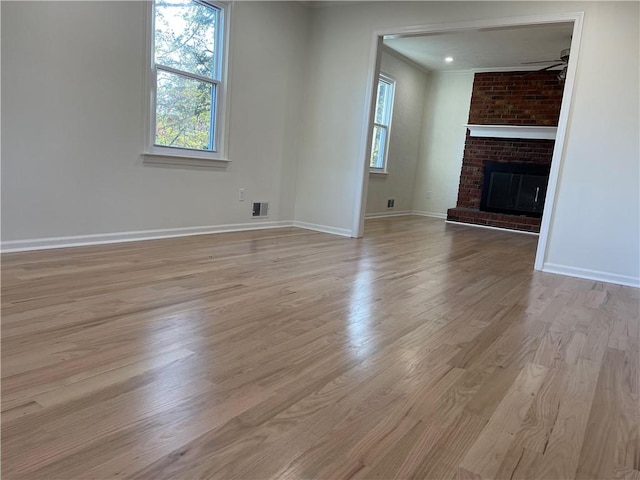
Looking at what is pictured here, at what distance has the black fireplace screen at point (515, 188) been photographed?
686 centimetres

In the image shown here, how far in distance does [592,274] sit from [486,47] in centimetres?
369

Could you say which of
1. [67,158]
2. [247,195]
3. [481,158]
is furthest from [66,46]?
[481,158]

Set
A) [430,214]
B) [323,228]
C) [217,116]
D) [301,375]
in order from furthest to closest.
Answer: [430,214] < [323,228] < [217,116] < [301,375]

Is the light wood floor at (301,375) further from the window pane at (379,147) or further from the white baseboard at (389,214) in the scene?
the window pane at (379,147)

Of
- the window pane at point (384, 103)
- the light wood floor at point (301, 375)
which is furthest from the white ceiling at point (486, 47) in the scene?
the light wood floor at point (301, 375)

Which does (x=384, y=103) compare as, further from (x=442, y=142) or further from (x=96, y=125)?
(x=96, y=125)

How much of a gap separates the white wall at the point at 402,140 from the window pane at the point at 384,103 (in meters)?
0.11

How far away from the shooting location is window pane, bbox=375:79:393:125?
6875mm

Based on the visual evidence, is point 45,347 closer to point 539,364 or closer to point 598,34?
point 539,364

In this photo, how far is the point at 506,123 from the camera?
6.91 meters

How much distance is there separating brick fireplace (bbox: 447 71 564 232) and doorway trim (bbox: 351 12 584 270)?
2.89 meters

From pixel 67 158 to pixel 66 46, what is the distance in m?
0.74

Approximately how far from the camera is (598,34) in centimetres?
350

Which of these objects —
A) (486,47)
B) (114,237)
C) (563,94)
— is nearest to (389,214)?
(486,47)
